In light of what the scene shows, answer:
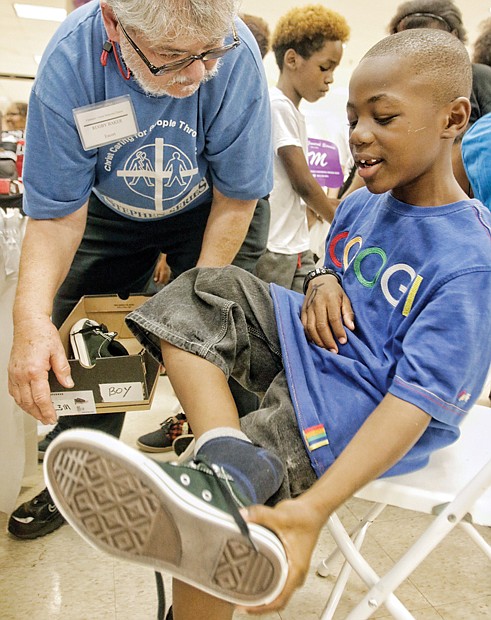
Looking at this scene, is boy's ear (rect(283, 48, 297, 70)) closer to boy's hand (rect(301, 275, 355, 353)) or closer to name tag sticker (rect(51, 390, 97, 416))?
boy's hand (rect(301, 275, 355, 353))

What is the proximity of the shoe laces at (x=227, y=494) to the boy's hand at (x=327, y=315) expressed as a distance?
0.30 metres

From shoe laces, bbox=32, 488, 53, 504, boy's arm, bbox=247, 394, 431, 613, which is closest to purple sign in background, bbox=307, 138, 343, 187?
shoe laces, bbox=32, 488, 53, 504

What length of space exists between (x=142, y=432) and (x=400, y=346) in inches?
58.1

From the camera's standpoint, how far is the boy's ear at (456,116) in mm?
930

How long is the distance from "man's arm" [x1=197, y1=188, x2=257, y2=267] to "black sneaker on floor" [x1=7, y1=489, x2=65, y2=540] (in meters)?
0.83

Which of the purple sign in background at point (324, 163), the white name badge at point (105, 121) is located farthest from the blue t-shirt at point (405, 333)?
the purple sign in background at point (324, 163)

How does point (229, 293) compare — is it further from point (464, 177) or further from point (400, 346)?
point (464, 177)

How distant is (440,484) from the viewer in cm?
90

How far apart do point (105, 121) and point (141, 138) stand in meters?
0.09

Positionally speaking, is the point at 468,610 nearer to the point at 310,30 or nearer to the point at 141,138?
the point at 141,138

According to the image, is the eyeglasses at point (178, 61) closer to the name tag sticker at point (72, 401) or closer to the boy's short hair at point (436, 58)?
the boy's short hair at point (436, 58)

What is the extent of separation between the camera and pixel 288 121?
194 centimetres

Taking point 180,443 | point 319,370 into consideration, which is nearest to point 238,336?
point 319,370

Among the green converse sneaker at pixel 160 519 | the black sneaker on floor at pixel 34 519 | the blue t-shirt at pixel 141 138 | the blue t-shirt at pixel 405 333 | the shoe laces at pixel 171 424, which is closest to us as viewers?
the green converse sneaker at pixel 160 519
